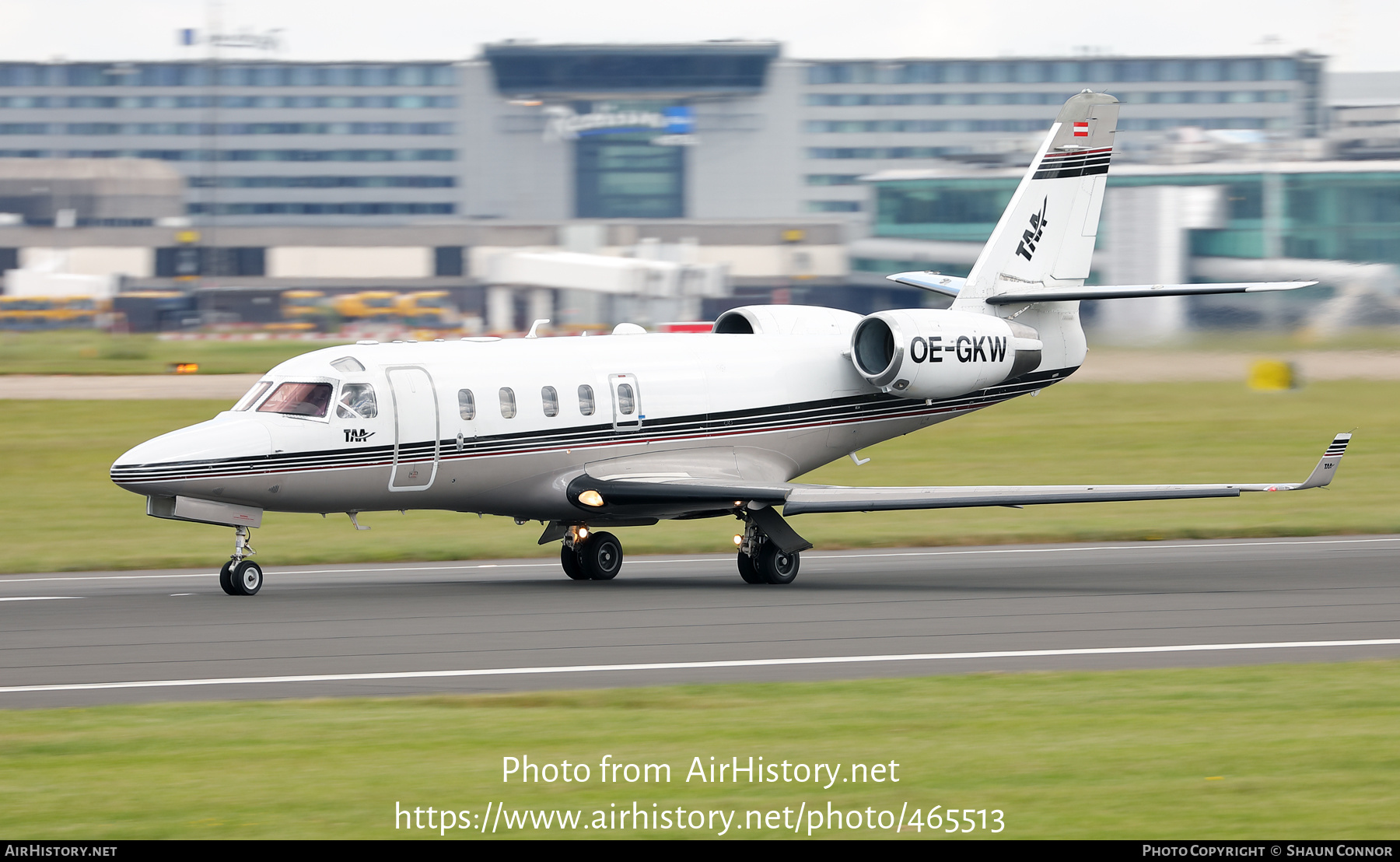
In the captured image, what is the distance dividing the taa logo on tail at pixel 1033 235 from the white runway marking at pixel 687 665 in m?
10.9

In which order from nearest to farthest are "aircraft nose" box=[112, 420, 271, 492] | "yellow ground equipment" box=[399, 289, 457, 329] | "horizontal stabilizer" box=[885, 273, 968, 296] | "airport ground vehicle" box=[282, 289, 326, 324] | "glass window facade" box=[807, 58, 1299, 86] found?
1. "aircraft nose" box=[112, 420, 271, 492]
2. "horizontal stabilizer" box=[885, 273, 968, 296]
3. "yellow ground equipment" box=[399, 289, 457, 329]
4. "airport ground vehicle" box=[282, 289, 326, 324]
5. "glass window facade" box=[807, 58, 1299, 86]

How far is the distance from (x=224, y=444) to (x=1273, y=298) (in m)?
45.6

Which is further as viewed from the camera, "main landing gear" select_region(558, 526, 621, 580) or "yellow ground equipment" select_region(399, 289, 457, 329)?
"yellow ground equipment" select_region(399, 289, 457, 329)

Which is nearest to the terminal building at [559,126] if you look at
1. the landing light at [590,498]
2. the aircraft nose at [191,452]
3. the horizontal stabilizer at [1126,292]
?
the horizontal stabilizer at [1126,292]

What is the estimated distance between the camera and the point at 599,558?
23797mm

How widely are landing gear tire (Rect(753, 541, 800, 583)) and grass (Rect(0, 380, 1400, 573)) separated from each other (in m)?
5.68

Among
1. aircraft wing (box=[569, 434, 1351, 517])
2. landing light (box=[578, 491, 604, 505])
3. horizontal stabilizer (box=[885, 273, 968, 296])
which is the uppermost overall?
horizontal stabilizer (box=[885, 273, 968, 296])

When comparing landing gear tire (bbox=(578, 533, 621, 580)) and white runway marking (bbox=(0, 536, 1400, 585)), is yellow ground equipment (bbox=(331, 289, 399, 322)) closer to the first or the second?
white runway marking (bbox=(0, 536, 1400, 585))

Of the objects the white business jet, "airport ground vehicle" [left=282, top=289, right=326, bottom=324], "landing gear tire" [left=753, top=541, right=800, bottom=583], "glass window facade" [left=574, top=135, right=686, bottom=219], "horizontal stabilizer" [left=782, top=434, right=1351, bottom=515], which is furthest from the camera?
"glass window facade" [left=574, top=135, right=686, bottom=219]

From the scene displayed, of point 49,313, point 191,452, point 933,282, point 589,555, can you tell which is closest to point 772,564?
point 589,555

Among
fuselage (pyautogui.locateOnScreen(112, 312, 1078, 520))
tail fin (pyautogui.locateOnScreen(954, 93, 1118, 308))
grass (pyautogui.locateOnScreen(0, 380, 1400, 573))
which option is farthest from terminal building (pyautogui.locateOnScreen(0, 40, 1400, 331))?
fuselage (pyautogui.locateOnScreen(112, 312, 1078, 520))

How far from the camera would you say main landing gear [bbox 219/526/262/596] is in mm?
21312
